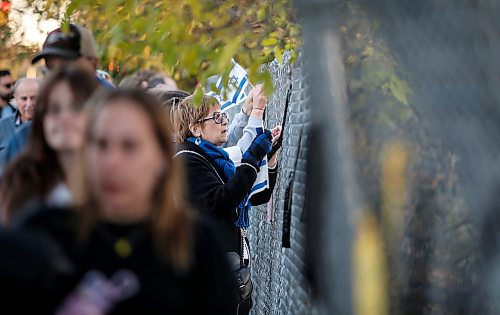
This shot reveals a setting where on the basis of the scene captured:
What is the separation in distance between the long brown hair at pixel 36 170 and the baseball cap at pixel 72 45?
1.18 meters

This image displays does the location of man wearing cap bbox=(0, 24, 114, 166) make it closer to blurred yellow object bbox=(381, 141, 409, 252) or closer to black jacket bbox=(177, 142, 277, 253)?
blurred yellow object bbox=(381, 141, 409, 252)

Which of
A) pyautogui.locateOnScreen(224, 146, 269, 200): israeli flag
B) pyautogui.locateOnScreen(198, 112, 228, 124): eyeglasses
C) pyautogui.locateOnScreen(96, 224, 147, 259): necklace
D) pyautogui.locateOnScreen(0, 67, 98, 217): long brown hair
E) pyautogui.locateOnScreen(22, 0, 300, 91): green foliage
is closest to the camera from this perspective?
pyautogui.locateOnScreen(96, 224, 147, 259): necklace

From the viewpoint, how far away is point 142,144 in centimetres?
349

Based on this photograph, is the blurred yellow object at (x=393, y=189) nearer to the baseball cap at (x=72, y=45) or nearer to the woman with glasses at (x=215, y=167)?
the baseball cap at (x=72, y=45)

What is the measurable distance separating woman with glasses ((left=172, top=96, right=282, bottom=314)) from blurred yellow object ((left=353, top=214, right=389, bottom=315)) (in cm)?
152

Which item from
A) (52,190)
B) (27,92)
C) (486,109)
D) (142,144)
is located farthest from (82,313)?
(27,92)

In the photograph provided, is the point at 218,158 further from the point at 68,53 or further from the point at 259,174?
the point at 68,53

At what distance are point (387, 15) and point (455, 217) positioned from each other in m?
0.90

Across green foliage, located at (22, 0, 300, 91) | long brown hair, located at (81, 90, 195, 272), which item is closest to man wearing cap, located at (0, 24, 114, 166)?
green foliage, located at (22, 0, 300, 91)

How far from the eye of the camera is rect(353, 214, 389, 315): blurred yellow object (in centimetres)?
548

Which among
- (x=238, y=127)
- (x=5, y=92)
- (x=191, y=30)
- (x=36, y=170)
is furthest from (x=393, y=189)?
(x=5, y=92)

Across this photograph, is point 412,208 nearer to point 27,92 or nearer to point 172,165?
point 172,165

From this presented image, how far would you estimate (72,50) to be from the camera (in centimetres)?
530

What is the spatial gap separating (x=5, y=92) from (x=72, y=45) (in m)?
6.71
